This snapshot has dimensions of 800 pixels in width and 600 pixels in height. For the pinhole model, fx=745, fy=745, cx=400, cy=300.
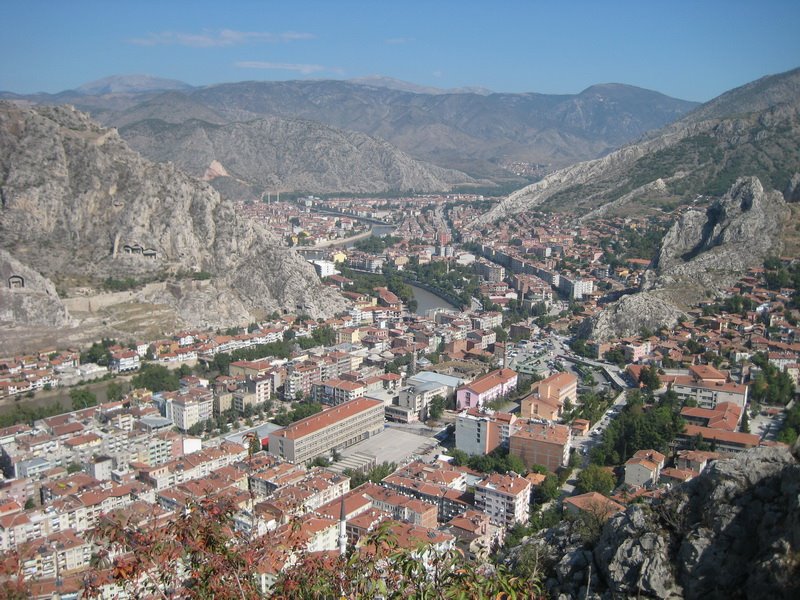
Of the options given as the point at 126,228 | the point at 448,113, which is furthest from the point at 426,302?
the point at 448,113

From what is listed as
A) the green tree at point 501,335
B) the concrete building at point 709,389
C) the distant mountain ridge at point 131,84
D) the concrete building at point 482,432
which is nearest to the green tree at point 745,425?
the concrete building at point 709,389

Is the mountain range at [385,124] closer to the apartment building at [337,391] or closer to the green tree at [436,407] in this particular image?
the apartment building at [337,391]

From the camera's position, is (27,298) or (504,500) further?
(27,298)

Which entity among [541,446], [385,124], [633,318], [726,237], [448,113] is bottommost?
[541,446]

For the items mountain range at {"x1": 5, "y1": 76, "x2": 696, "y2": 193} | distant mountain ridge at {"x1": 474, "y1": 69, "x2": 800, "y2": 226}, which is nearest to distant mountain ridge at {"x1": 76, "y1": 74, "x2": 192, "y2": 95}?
mountain range at {"x1": 5, "y1": 76, "x2": 696, "y2": 193}

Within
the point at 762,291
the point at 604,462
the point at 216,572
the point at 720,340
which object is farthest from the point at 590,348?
the point at 216,572

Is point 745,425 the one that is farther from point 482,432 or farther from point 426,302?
point 426,302
